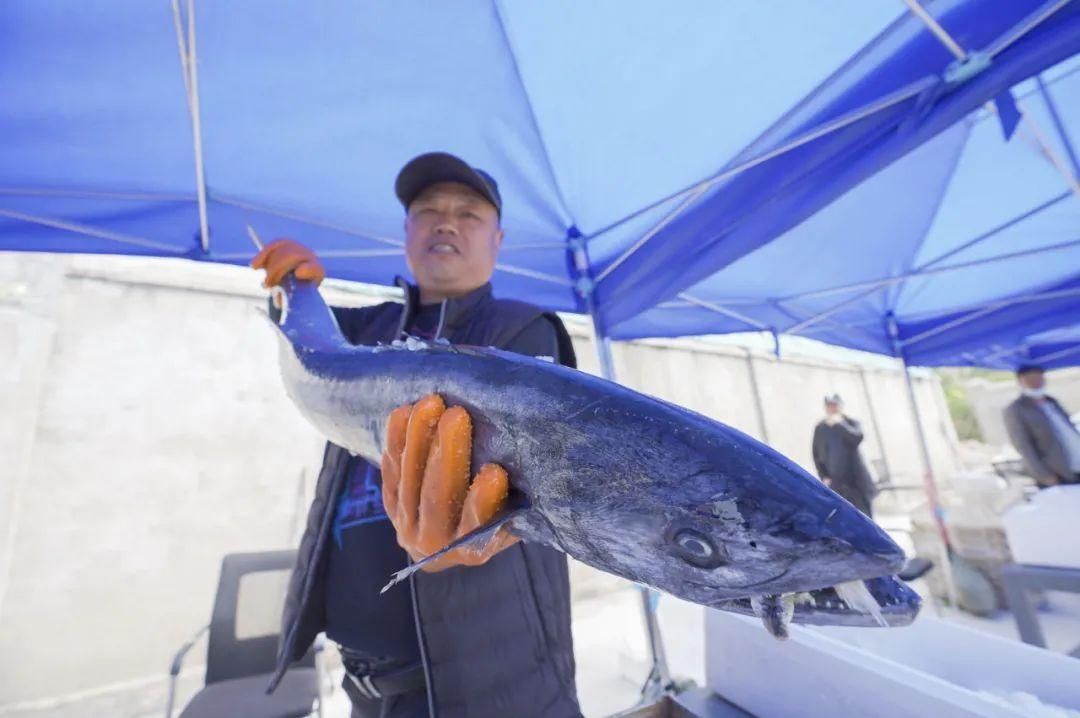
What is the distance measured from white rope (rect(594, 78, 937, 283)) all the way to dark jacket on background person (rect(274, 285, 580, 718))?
1.53 metres

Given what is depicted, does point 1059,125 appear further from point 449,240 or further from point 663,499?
point 663,499

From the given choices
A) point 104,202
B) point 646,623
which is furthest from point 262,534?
point 646,623

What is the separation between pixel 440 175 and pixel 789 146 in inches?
67.1

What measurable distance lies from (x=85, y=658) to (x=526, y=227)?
18.6 ft

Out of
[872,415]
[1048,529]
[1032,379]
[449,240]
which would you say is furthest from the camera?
[872,415]

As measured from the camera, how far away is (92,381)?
460 cm

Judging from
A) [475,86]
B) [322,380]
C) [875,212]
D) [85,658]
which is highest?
[475,86]

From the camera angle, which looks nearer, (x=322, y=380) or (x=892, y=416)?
(x=322, y=380)

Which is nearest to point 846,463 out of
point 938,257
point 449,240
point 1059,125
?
point 938,257

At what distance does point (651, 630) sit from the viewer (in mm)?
3189

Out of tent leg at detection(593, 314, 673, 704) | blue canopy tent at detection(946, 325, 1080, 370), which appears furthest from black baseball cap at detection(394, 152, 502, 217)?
blue canopy tent at detection(946, 325, 1080, 370)

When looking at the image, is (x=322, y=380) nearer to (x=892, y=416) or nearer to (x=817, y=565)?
(x=817, y=565)

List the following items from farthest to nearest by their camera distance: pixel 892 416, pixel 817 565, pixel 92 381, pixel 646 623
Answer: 1. pixel 892 416
2. pixel 92 381
3. pixel 646 623
4. pixel 817 565

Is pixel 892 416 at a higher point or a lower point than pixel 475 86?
lower
